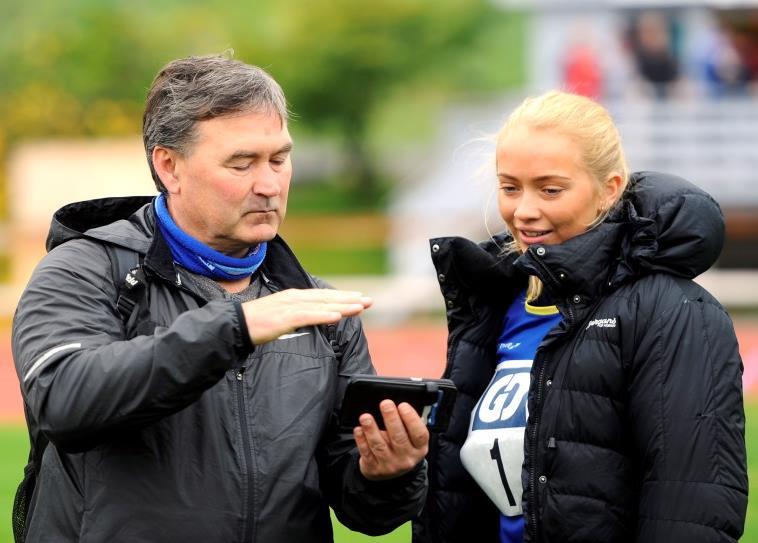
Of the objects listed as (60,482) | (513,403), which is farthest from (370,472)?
(60,482)

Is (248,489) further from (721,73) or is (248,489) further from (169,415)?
(721,73)

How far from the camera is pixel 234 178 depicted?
337cm

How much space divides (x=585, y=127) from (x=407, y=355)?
11.5 meters

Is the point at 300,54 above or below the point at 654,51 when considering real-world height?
below

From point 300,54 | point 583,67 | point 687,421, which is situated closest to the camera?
point 687,421

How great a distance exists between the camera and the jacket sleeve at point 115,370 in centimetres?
293

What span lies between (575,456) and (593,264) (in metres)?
0.51

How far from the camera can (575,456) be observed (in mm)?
3445

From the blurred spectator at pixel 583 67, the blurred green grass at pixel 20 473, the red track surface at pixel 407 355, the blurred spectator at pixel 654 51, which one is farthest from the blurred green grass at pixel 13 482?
the blurred spectator at pixel 654 51

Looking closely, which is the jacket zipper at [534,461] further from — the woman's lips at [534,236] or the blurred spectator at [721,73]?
the blurred spectator at [721,73]

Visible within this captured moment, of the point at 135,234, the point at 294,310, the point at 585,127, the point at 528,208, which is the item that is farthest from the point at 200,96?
the point at 585,127

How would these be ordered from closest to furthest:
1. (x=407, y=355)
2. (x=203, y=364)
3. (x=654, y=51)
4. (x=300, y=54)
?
(x=203, y=364)
(x=407, y=355)
(x=654, y=51)
(x=300, y=54)

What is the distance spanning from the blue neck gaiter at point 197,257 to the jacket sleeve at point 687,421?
3.47ft

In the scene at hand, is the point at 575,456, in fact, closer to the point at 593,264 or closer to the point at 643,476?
the point at 643,476
